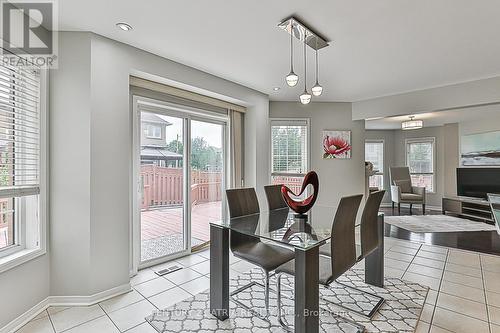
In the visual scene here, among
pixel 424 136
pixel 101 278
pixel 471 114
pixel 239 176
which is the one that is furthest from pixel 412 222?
pixel 101 278

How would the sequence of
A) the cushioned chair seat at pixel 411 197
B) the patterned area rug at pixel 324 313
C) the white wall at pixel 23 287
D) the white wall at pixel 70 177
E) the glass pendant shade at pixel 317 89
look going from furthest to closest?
the cushioned chair seat at pixel 411 197, the glass pendant shade at pixel 317 89, the white wall at pixel 70 177, the patterned area rug at pixel 324 313, the white wall at pixel 23 287

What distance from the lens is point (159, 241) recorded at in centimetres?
345

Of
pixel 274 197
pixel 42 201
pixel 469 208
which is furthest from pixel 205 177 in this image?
pixel 469 208

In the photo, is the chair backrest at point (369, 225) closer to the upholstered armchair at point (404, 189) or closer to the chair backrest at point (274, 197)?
the chair backrest at point (274, 197)

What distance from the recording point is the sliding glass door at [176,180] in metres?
3.25

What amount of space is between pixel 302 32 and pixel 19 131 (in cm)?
260

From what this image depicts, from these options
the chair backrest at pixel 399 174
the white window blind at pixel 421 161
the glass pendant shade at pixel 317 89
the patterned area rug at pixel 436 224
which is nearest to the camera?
the glass pendant shade at pixel 317 89

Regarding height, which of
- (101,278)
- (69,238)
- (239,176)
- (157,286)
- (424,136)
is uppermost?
(424,136)

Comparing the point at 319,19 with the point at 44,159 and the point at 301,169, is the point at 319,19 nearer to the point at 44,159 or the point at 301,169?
the point at 44,159

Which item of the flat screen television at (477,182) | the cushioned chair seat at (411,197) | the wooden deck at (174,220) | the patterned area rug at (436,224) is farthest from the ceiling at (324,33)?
the cushioned chair seat at (411,197)

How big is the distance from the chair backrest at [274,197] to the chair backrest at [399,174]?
18.5ft

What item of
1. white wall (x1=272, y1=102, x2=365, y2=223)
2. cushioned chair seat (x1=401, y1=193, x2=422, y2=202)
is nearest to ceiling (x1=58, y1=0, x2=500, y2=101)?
white wall (x1=272, y1=102, x2=365, y2=223)

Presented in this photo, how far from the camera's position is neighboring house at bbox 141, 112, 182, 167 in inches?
126

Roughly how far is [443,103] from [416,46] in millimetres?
1835
